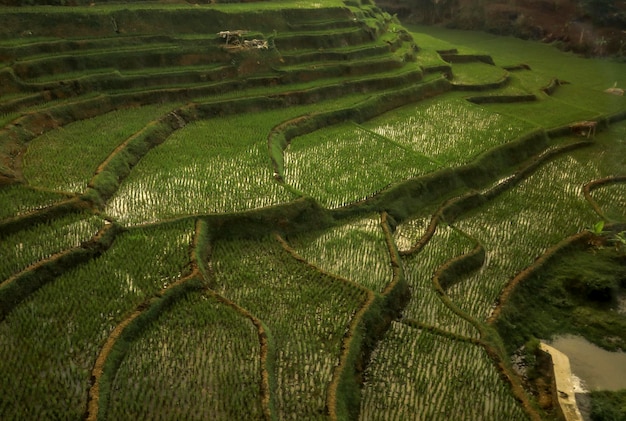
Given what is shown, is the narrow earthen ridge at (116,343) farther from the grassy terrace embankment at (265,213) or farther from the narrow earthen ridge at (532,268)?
the narrow earthen ridge at (532,268)

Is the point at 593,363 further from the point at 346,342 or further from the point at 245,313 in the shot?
the point at 245,313

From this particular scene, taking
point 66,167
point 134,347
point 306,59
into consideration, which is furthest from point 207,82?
point 134,347

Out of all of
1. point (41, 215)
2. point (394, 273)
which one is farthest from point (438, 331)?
point (41, 215)

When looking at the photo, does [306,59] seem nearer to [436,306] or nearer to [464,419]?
[436,306]

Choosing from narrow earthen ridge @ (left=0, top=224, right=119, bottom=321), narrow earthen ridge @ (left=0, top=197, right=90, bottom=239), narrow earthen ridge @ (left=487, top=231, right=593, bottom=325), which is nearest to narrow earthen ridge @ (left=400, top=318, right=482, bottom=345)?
narrow earthen ridge @ (left=487, top=231, right=593, bottom=325)

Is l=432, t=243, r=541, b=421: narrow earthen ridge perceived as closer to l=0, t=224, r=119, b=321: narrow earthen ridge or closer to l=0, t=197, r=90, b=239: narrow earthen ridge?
l=0, t=224, r=119, b=321: narrow earthen ridge

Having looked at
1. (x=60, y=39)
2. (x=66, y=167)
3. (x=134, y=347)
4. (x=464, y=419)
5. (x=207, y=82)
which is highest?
(x=60, y=39)

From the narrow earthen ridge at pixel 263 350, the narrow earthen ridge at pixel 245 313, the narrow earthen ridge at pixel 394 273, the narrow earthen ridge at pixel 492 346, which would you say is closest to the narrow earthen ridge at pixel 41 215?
the narrow earthen ridge at pixel 245 313
